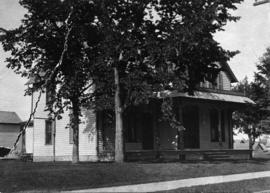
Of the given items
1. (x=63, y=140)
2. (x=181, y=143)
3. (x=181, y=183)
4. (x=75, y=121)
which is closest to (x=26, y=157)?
(x=63, y=140)

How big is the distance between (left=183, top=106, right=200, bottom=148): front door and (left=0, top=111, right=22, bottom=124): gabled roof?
3823 centimetres

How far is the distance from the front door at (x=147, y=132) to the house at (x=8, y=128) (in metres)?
36.5

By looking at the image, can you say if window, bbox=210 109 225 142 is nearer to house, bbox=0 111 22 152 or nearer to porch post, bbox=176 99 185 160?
porch post, bbox=176 99 185 160

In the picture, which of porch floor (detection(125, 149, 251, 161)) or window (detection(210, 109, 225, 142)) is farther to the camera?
window (detection(210, 109, 225, 142))

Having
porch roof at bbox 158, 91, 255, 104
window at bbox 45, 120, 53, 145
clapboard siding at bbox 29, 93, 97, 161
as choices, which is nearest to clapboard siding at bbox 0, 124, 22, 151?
clapboard siding at bbox 29, 93, 97, 161

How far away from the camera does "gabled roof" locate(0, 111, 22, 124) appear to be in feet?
211

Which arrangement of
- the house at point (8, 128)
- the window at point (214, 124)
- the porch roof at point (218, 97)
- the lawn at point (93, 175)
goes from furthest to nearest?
the house at point (8, 128)
the window at point (214, 124)
the porch roof at point (218, 97)
the lawn at point (93, 175)

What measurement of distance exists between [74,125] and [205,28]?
9.04 m

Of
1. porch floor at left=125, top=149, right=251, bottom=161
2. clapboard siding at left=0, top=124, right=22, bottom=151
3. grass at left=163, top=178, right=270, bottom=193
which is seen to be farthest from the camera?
clapboard siding at left=0, top=124, right=22, bottom=151

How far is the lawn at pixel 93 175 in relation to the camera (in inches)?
565

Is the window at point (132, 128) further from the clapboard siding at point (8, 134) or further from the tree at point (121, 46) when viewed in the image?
the clapboard siding at point (8, 134)

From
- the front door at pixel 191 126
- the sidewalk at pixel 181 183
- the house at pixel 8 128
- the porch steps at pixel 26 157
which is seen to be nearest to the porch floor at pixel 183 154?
the front door at pixel 191 126

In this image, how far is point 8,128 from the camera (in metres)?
64.4

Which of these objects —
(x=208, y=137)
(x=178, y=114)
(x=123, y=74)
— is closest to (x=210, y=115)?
(x=208, y=137)
